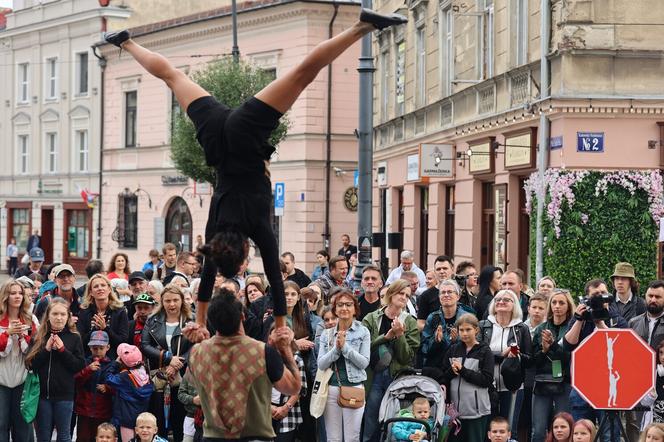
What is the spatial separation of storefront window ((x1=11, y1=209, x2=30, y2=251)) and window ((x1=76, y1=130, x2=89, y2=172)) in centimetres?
521

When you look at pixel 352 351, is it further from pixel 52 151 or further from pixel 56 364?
pixel 52 151

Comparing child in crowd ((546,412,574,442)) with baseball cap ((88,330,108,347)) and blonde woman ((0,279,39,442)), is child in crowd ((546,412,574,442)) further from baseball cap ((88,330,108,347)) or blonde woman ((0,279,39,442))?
blonde woman ((0,279,39,442))

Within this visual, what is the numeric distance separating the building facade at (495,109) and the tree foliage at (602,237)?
512 mm

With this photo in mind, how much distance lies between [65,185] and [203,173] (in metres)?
18.7

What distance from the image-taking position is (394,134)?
35000 mm

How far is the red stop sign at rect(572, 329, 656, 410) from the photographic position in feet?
34.2

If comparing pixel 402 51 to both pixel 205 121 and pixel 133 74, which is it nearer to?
pixel 133 74

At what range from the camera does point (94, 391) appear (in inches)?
525

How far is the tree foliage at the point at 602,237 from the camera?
20938 millimetres

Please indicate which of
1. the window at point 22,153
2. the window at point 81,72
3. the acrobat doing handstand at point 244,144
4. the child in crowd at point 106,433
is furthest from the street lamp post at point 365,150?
the window at point 22,153

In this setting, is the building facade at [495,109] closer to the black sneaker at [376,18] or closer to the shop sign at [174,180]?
the shop sign at [174,180]

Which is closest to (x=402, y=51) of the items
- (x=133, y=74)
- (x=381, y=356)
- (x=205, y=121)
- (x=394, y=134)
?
(x=394, y=134)

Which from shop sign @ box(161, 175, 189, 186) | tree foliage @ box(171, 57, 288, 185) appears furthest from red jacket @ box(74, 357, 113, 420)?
shop sign @ box(161, 175, 189, 186)

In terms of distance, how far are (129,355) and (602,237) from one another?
10.5 m
